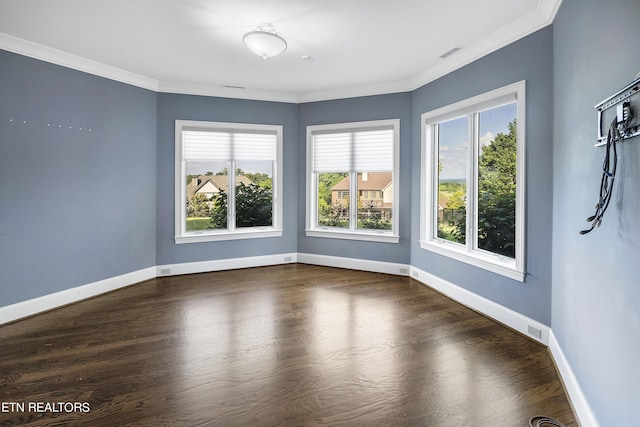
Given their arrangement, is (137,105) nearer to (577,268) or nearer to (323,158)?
(323,158)

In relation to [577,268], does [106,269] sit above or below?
below

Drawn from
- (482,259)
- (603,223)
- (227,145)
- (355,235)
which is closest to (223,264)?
(227,145)

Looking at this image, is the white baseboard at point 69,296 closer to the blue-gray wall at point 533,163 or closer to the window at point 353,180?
the window at point 353,180

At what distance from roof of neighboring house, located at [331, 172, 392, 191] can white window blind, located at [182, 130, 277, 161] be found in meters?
1.29

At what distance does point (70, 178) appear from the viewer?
13.3ft

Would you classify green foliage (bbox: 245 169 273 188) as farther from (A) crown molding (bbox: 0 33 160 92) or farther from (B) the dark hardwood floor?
(B) the dark hardwood floor

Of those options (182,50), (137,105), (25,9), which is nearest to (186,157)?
(137,105)

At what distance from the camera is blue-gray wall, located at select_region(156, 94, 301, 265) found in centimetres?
522

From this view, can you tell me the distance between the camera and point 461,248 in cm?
423

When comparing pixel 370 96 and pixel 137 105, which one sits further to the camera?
pixel 370 96

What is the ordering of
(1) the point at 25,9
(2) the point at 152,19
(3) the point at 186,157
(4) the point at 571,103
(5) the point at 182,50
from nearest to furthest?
(4) the point at 571,103, (1) the point at 25,9, (2) the point at 152,19, (5) the point at 182,50, (3) the point at 186,157

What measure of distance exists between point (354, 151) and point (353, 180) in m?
0.47

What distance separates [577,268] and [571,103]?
3.75 feet

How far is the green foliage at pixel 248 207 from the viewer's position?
5668 millimetres
